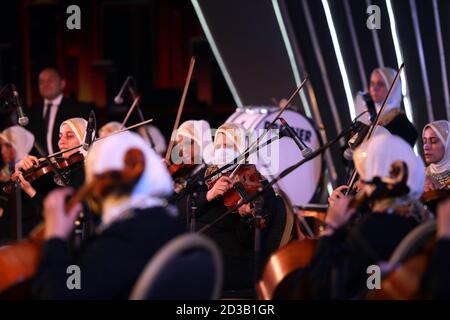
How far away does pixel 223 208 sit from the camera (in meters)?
5.59

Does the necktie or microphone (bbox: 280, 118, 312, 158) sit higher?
the necktie

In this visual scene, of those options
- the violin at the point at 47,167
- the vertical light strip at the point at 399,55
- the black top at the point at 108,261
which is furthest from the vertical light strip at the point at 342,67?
the black top at the point at 108,261

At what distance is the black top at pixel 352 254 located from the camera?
344 cm

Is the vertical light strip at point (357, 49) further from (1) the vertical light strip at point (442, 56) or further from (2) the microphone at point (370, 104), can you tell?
(2) the microphone at point (370, 104)

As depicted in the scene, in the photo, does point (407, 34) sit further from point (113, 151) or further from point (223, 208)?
point (113, 151)

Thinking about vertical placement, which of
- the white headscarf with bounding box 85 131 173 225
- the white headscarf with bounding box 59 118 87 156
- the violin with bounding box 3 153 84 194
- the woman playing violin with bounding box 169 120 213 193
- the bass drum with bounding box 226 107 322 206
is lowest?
the bass drum with bounding box 226 107 322 206

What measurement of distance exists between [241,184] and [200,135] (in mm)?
1082

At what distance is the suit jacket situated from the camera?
7244 millimetres

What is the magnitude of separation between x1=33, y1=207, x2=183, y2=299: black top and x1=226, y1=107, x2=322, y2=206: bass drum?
4118 millimetres

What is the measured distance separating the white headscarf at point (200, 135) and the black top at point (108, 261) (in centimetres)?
286

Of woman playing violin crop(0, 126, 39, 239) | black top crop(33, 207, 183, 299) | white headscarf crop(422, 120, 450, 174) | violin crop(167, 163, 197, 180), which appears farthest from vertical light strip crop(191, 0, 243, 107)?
black top crop(33, 207, 183, 299)

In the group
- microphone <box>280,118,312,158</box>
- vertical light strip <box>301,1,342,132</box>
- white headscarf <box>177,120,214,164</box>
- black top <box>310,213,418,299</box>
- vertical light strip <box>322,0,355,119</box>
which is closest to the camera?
black top <box>310,213,418,299</box>

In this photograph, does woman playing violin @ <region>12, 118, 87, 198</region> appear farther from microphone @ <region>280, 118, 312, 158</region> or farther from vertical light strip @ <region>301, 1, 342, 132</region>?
vertical light strip @ <region>301, 1, 342, 132</region>
